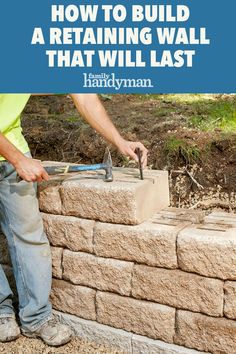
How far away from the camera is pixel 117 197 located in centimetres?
386

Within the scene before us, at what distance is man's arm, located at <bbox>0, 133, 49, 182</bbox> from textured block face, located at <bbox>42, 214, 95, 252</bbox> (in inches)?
18.8

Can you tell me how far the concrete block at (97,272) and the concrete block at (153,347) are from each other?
326mm

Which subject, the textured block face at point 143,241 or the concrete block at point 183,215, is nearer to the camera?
the textured block face at point 143,241

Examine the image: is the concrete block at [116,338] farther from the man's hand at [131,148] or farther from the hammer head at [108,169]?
the man's hand at [131,148]

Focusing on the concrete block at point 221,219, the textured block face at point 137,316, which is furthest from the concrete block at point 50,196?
the concrete block at point 221,219

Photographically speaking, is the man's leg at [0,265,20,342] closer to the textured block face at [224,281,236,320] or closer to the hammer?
A: the hammer

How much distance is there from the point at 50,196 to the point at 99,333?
101cm

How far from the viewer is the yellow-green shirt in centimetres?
→ 399

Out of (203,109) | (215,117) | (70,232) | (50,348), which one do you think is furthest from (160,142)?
(50,348)

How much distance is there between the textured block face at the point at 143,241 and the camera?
3697mm

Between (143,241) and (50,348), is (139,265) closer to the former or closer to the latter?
(143,241)

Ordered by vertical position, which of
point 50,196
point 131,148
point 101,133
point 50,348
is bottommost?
point 50,348

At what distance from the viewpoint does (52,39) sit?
4.55 meters

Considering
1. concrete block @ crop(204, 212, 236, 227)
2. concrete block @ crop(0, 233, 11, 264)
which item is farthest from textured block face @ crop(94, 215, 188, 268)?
concrete block @ crop(0, 233, 11, 264)
